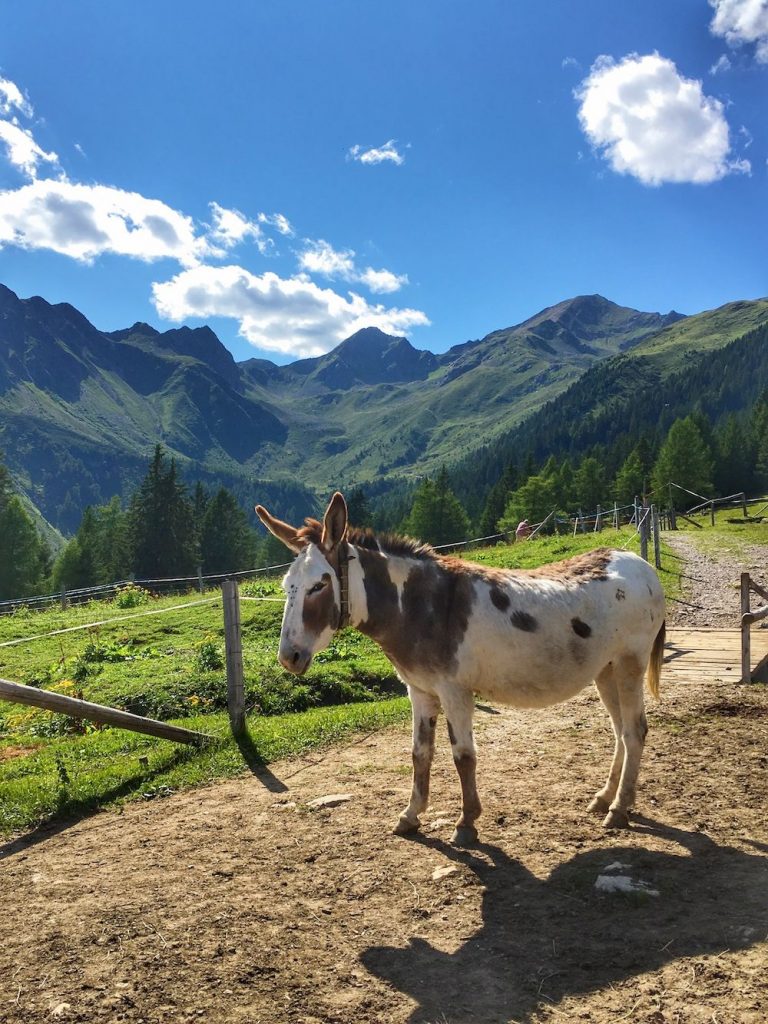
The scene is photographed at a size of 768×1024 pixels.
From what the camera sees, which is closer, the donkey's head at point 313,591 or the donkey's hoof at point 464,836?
the donkey's head at point 313,591

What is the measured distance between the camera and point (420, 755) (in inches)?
251

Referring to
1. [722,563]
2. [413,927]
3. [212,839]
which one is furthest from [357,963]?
[722,563]

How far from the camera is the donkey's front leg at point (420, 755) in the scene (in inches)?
245

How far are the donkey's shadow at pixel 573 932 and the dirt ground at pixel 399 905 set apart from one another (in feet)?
0.05

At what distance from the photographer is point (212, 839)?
6371 mm

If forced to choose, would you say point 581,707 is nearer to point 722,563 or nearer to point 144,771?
point 144,771

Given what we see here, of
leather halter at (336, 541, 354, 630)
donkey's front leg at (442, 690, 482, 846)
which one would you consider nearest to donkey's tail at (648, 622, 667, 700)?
donkey's front leg at (442, 690, 482, 846)

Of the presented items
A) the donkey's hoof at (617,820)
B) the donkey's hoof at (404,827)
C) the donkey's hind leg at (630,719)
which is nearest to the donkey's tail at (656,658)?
the donkey's hind leg at (630,719)

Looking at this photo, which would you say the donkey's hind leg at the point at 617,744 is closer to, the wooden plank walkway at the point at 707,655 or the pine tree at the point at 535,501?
the wooden plank walkway at the point at 707,655

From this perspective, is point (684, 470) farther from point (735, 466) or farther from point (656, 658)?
point (656, 658)

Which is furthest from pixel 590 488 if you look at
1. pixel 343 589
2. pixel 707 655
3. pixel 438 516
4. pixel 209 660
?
pixel 343 589

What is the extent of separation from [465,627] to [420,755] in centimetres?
143

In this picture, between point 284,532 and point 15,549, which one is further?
point 15,549

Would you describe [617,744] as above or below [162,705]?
above
